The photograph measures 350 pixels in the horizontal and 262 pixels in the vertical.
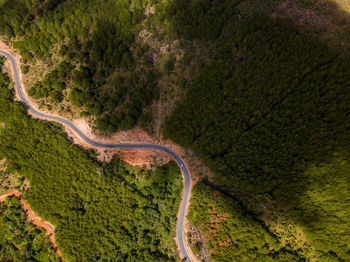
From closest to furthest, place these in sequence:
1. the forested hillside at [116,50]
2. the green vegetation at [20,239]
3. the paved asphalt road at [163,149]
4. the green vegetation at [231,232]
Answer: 1. the green vegetation at [231,232]
2. the forested hillside at [116,50]
3. the paved asphalt road at [163,149]
4. the green vegetation at [20,239]

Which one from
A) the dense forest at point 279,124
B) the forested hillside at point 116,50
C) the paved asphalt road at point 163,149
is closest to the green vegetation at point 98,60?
the forested hillside at point 116,50

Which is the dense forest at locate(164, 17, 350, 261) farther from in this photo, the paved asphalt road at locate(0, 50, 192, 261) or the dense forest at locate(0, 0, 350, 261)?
the paved asphalt road at locate(0, 50, 192, 261)

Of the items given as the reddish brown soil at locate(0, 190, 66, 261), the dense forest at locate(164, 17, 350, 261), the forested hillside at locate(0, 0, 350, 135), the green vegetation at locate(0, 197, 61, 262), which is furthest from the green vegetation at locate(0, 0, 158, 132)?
the green vegetation at locate(0, 197, 61, 262)

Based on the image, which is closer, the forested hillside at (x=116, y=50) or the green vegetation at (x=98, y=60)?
the forested hillside at (x=116, y=50)

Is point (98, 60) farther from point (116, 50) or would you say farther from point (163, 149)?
point (163, 149)

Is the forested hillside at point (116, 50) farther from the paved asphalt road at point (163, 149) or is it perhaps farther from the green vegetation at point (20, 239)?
the green vegetation at point (20, 239)

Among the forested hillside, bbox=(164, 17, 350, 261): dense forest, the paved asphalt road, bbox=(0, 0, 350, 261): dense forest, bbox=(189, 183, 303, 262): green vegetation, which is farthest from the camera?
the paved asphalt road

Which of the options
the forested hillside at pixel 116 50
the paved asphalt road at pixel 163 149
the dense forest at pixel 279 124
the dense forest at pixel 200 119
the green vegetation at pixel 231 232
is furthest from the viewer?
the paved asphalt road at pixel 163 149
